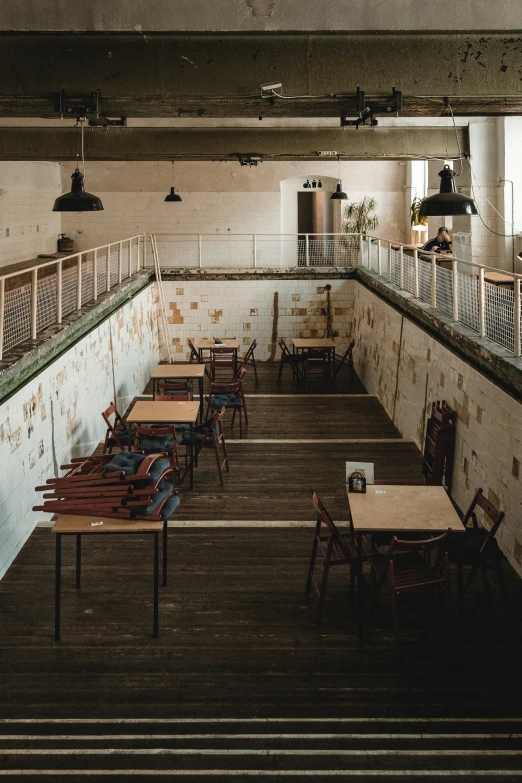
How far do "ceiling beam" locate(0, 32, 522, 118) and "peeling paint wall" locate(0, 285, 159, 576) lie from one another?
8.21ft

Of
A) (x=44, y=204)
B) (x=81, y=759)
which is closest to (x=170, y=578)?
(x=81, y=759)

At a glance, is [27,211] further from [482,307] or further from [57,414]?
[482,307]

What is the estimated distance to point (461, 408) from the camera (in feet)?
25.3

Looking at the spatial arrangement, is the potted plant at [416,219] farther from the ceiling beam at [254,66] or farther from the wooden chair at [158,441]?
the ceiling beam at [254,66]

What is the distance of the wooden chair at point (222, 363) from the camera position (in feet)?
42.4

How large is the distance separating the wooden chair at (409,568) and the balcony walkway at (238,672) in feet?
1.12

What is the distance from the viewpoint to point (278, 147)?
13617 mm

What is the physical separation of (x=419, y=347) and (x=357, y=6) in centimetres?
482

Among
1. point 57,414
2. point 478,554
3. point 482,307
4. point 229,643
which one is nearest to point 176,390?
point 57,414

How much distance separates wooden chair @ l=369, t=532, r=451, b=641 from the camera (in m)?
5.09

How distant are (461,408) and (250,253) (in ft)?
38.8

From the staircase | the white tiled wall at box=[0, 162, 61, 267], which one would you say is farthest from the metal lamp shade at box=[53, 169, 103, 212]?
the white tiled wall at box=[0, 162, 61, 267]

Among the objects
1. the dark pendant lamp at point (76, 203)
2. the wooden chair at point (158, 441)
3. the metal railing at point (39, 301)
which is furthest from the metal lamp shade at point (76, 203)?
the wooden chair at point (158, 441)

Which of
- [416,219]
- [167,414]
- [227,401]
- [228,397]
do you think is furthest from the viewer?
[416,219]
